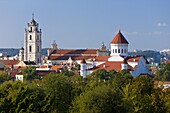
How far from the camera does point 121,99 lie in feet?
113

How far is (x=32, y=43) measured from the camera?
122 metres

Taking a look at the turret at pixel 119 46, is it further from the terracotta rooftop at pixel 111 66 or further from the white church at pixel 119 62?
the terracotta rooftop at pixel 111 66

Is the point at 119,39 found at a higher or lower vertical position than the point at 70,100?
higher

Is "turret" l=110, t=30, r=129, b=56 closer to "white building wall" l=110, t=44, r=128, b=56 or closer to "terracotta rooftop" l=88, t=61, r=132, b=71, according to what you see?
"white building wall" l=110, t=44, r=128, b=56

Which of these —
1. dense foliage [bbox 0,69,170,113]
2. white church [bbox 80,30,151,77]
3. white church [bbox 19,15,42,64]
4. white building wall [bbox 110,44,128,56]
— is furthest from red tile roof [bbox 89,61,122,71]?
dense foliage [bbox 0,69,170,113]

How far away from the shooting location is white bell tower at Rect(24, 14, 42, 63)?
399 feet

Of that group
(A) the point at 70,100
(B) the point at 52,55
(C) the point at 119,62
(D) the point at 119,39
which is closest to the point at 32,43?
(B) the point at 52,55

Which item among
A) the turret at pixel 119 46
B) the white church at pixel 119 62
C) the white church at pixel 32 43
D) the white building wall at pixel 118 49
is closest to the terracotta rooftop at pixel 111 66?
the white church at pixel 119 62

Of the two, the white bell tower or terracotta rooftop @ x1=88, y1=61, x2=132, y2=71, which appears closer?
terracotta rooftop @ x1=88, y1=61, x2=132, y2=71

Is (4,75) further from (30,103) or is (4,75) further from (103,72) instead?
(30,103)

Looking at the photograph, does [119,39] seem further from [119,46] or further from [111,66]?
[111,66]

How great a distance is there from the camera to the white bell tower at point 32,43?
122 m

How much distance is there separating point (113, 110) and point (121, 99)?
3.97 feet

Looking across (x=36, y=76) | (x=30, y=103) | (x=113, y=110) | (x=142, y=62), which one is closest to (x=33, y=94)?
(x=30, y=103)
